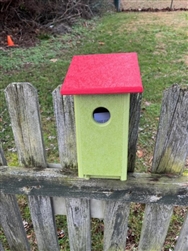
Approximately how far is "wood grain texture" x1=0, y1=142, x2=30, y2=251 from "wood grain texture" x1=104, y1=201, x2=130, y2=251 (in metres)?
0.55

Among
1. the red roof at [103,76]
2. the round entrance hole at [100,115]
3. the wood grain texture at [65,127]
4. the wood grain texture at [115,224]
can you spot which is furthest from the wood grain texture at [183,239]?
the red roof at [103,76]

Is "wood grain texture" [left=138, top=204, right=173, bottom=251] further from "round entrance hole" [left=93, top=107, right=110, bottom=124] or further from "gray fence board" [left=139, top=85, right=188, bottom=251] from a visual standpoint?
"round entrance hole" [left=93, top=107, right=110, bottom=124]

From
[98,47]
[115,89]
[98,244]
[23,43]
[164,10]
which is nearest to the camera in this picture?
[115,89]

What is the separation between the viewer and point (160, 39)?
220 inches

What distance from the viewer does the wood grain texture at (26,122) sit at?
49.3 inches

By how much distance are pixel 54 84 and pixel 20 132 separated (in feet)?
8.35

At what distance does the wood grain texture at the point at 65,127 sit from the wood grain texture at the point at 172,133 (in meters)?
0.42

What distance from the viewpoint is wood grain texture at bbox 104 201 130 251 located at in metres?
1.52

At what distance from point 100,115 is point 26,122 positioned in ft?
1.45

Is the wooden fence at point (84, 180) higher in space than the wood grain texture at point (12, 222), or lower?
higher

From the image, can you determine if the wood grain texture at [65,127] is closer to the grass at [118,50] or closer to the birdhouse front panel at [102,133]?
the birdhouse front panel at [102,133]

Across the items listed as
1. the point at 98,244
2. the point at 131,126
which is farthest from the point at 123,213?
the point at 98,244

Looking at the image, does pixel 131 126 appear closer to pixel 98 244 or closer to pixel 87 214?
pixel 87 214

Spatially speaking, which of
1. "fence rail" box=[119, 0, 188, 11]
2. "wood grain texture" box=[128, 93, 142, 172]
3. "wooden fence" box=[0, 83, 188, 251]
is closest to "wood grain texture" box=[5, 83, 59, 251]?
"wooden fence" box=[0, 83, 188, 251]
